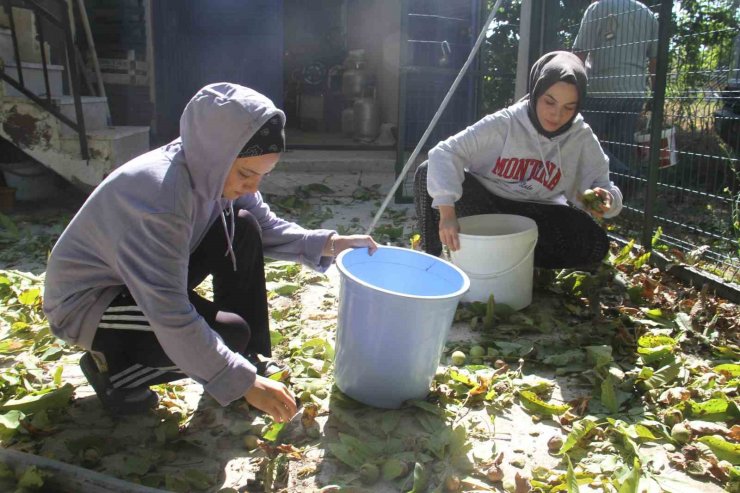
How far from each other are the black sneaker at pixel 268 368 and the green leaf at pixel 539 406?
78 centimetres

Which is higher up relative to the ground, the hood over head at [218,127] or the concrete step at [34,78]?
the concrete step at [34,78]

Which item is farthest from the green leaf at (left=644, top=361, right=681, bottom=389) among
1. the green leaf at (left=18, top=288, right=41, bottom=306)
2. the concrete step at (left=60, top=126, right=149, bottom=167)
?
the concrete step at (left=60, top=126, right=149, bottom=167)

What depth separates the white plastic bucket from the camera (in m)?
1.93

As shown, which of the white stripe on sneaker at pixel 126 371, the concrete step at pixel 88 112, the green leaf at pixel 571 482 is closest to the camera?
the green leaf at pixel 571 482

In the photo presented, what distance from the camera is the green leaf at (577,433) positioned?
1.88 metres

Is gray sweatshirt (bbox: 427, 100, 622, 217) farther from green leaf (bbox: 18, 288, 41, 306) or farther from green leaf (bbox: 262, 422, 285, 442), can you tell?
green leaf (bbox: 18, 288, 41, 306)

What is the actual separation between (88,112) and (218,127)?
4.14 meters

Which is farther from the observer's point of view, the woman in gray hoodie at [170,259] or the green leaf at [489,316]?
the green leaf at [489,316]

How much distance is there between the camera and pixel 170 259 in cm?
158

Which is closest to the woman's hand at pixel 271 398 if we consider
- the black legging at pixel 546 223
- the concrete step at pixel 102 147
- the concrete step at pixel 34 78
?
the black legging at pixel 546 223

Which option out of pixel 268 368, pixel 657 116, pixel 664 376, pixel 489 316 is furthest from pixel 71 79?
pixel 664 376

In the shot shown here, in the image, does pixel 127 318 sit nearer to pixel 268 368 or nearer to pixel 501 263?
pixel 268 368

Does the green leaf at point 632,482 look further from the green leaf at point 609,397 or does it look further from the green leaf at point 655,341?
the green leaf at point 655,341

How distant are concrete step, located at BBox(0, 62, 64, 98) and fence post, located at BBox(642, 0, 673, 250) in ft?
13.3
